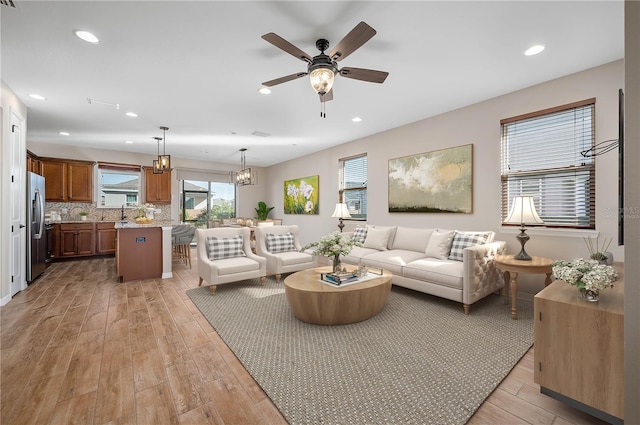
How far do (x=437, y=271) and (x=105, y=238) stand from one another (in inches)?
281

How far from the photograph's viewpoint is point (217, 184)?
342 inches

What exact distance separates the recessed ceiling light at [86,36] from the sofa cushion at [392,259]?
3.91m

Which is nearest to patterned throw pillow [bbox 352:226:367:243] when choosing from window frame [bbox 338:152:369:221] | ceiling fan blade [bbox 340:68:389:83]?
window frame [bbox 338:152:369:221]

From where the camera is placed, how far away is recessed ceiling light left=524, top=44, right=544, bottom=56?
2.53 meters

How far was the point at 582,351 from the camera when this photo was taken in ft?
5.03

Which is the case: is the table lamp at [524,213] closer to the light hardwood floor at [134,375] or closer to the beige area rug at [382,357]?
the beige area rug at [382,357]

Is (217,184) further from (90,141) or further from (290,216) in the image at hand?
(90,141)

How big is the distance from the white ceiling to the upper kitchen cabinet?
6.82 ft

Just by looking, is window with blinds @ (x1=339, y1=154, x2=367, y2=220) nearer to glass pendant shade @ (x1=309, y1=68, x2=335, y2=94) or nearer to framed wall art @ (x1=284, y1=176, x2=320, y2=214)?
framed wall art @ (x1=284, y1=176, x2=320, y2=214)

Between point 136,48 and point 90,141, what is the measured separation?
15.5ft

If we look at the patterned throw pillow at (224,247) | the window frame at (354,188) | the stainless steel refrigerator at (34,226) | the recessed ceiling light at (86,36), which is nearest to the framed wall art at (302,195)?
the window frame at (354,188)

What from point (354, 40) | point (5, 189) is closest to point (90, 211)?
point (5, 189)

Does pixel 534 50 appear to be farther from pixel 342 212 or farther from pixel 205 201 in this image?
pixel 205 201

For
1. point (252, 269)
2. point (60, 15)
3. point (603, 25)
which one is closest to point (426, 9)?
point (603, 25)
